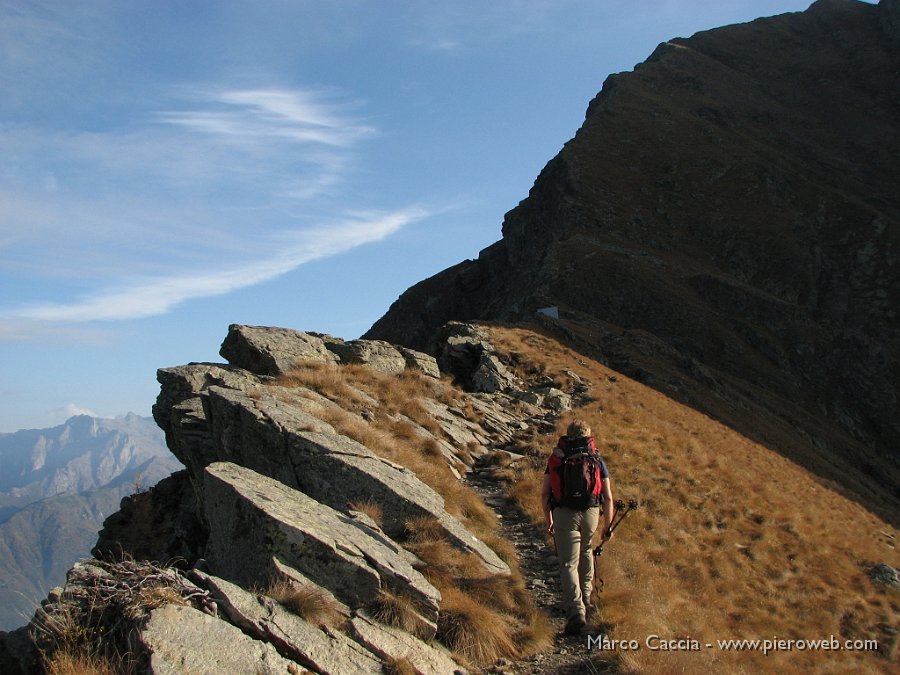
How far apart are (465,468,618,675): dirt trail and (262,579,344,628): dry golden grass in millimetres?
2111

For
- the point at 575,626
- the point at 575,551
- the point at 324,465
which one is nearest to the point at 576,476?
the point at 575,551

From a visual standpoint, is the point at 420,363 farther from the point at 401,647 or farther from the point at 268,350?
the point at 401,647

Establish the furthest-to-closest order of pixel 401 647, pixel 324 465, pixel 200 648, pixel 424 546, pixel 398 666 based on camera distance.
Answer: pixel 324 465 < pixel 424 546 < pixel 401 647 < pixel 398 666 < pixel 200 648

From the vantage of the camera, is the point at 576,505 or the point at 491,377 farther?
the point at 491,377

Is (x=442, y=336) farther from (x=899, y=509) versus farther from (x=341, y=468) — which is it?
(x=899, y=509)

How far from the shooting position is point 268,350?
64.5 feet

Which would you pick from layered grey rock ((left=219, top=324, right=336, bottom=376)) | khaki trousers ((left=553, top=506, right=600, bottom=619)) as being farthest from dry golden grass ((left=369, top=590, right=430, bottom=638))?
layered grey rock ((left=219, top=324, right=336, bottom=376))

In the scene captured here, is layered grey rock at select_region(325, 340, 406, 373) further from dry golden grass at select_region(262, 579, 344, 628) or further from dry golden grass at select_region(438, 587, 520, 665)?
dry golden grass at select_region(262, 579, 344, 628)

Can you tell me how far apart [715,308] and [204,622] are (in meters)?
67.0

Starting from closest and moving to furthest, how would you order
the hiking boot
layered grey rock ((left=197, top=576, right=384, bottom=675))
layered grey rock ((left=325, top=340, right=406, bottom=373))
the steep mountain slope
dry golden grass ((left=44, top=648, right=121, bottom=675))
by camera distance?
dry golden grass ((left=44, top=648, right=121, bottom=675)) → layered grey rock ((left=197, top=576, right=384, bottom=675)) → the steep mountain slope → the hiking boot → layered grey rock ((left=325, top=340, right=406, bottom=373))

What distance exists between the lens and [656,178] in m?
87.6

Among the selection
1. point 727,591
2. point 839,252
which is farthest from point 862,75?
point 727,591

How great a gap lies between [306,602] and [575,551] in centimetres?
415

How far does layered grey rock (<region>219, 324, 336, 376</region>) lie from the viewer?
1920 centimetres
